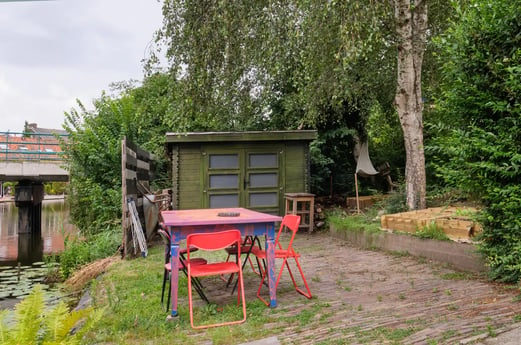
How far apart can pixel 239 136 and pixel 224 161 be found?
799 mm

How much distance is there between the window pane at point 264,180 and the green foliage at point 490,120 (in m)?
6.69

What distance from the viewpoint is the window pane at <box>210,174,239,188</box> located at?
11.1m

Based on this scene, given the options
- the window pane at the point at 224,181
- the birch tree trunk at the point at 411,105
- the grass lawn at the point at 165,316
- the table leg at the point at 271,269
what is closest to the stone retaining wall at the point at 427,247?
the birch tree trunk at the point at 411,105

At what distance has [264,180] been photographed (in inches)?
447

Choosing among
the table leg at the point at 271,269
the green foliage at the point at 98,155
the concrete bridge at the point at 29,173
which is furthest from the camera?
the concrete bridge at the point at 29,173

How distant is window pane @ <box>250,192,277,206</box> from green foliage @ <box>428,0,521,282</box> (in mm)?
6724

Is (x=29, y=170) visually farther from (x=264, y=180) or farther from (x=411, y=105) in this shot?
(x=411, y=105)

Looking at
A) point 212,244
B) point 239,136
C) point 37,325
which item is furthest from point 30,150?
point 37,325

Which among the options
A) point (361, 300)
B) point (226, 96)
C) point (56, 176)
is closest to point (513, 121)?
point (361, 300)

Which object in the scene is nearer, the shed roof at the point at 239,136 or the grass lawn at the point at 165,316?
the grass lawn at the point at 165,316

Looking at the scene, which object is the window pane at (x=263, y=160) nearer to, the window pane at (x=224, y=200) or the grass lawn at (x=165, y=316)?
the window pane at (x=224, y=200)

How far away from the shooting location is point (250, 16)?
672 centimetres

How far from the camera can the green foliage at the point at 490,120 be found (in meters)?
4.25

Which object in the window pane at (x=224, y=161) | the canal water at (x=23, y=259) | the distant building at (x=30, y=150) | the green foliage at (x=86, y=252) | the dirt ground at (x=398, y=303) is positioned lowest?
the canal water at (x=23, y=259)
